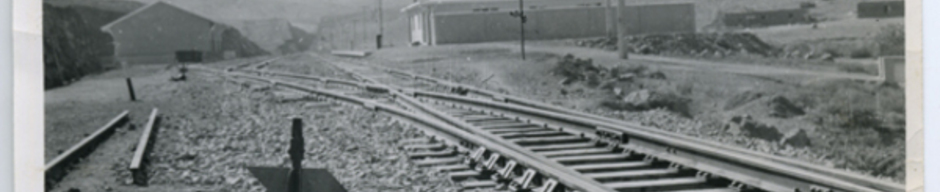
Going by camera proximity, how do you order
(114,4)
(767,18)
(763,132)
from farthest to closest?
(767,18) → (763,132) → (114,4)

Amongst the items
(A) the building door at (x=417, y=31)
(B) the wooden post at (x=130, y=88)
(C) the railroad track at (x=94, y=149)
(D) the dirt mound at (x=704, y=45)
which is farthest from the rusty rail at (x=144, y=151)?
(D) the dirt mound at (x=704, y=45)

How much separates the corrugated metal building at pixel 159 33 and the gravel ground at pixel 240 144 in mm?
162

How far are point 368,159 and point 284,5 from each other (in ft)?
3.65

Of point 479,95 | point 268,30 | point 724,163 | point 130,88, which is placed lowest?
point 724,163

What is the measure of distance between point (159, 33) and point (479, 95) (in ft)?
6.54

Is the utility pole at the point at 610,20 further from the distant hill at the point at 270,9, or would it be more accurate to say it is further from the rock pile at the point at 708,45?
the distant hill at the point at 270,9

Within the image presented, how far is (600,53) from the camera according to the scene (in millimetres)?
5113

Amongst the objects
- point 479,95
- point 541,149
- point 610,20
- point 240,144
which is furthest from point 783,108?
point 240,144

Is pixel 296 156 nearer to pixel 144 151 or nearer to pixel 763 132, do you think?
pixel 144 151

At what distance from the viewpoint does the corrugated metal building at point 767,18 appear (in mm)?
5105

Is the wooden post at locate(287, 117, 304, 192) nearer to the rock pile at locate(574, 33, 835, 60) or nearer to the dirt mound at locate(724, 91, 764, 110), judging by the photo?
the rock pile at locate(574, 33, 835, 60)

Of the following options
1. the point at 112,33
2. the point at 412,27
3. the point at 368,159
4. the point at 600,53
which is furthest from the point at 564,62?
the point at 112,33

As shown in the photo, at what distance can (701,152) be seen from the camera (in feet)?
13.3

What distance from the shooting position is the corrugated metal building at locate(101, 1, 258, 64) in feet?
14.2
